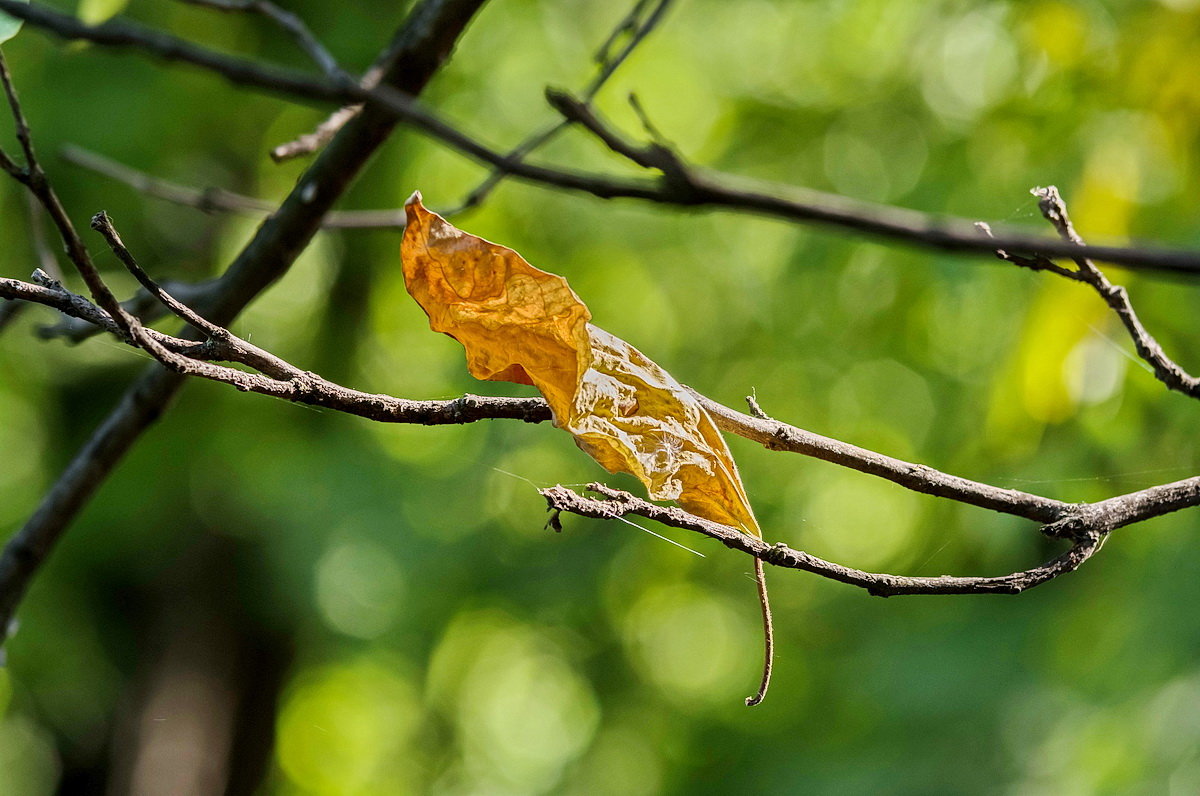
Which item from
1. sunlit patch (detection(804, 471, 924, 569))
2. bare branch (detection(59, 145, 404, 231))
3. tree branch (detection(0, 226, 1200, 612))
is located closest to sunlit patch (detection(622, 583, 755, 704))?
sunlit patch (detection(804, 471, 924, 569))

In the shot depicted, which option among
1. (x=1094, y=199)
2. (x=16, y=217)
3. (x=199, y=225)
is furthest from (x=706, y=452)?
(x=199, y=225)

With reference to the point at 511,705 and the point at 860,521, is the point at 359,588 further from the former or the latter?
the point at 860,521

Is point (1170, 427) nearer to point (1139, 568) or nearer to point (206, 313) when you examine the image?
point (1139, 568)

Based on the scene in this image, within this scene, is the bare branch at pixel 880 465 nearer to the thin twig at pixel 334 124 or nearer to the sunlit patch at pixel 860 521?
the thin twig at pixel 334 124

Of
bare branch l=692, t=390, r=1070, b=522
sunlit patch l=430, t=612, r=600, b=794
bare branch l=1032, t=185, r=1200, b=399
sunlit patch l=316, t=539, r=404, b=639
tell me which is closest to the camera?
A: bare branch l=692, t=390, r=1070, b=522

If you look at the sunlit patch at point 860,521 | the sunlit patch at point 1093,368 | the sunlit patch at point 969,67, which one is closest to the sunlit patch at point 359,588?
the sunlit patch at point 860,521

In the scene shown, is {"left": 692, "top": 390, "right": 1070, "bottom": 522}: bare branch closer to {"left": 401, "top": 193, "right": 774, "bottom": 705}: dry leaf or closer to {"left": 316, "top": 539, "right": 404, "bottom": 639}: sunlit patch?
{"left": 401, "top": 193, "right": 774, "bottom": 705}: dry leaf

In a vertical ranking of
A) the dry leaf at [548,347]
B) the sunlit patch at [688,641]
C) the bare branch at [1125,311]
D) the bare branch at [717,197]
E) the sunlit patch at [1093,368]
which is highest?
the sunlit patch at [688,641]
